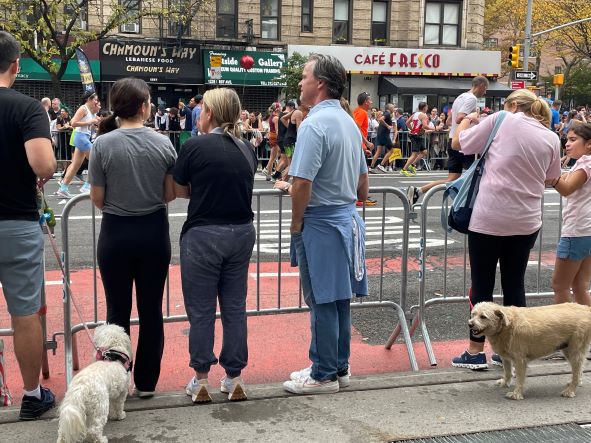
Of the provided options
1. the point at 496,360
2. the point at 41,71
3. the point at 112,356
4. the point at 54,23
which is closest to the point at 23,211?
the point at 112,356

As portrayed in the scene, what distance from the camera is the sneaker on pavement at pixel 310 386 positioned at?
4285 millimetres

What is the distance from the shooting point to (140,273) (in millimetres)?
3977

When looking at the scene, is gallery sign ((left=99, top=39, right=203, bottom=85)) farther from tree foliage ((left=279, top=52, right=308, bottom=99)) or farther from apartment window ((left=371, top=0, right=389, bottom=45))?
apartment window ((left=371, top=0, right=389, bottom=45))

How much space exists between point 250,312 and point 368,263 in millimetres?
3348

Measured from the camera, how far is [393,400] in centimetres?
425

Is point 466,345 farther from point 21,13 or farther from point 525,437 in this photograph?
point 21,13

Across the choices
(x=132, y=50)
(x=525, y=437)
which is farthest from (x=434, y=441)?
(x=132, y=50)

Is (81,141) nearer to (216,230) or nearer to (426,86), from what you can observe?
(216,230)

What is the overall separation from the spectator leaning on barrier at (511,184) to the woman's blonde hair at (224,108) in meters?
1.62

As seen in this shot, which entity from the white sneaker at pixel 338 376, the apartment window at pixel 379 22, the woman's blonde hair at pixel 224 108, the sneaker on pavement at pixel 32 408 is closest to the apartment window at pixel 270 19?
the apartment window at pixel 379 22

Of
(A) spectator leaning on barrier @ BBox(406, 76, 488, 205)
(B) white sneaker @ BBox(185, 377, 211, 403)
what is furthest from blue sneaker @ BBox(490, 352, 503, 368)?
(A) spectator leaning on barrier @ BBox(406, 76, 488, 205)

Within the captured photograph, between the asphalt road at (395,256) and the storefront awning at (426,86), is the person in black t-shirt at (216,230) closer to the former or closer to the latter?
the asphalt road at (395,256)

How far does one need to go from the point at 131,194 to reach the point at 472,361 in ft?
8.68

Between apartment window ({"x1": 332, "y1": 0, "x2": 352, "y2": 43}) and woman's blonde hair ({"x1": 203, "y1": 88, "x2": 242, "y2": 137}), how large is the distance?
2922 centimetres
